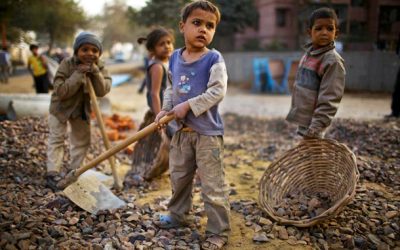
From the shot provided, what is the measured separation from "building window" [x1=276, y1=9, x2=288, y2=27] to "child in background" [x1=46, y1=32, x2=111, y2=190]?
70.8ft

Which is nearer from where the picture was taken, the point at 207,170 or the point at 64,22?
the point at 207,170

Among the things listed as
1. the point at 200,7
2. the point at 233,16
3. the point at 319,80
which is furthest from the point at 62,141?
the point at 233,16

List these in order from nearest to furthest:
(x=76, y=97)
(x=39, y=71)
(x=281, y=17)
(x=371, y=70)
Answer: (x=76, y=97), (x=39, y=71), (x=371, y=70), (x=281, y=17)

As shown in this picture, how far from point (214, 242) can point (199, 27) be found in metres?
1.51

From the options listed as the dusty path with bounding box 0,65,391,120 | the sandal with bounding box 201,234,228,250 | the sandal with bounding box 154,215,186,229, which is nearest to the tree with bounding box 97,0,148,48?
the dusty path with bounding box 0,65,391,120

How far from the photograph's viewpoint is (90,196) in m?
3.20

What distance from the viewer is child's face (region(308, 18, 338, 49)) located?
3080 millimetres

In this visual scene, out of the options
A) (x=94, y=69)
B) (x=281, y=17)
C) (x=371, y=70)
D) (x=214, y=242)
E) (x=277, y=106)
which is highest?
(x=281, y=17)

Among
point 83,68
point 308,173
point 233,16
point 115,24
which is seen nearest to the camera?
point 308,173

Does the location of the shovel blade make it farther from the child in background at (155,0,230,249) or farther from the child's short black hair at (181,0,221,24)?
the child's short black hair at (181,0,221,24)

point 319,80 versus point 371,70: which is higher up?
point 319,80

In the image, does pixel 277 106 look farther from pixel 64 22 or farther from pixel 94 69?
pixel 64 22

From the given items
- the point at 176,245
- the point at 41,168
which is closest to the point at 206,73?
the point at 176,245

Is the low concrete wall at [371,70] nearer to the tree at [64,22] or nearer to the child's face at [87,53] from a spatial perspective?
the child's face at [87,53]
